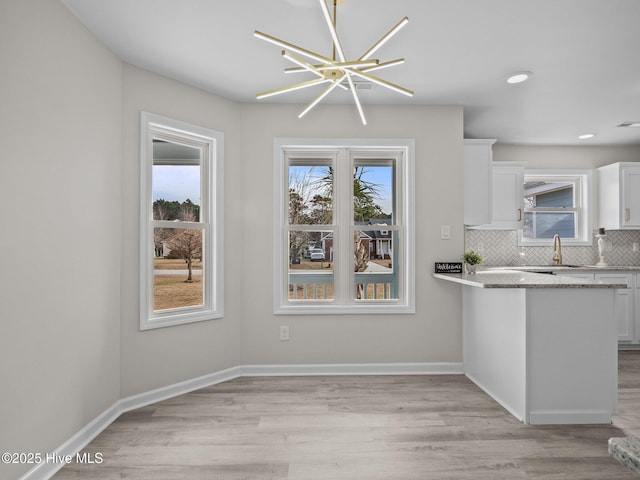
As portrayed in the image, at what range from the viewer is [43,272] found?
1.96 metres

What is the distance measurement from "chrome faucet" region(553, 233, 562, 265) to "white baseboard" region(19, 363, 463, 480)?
2.37 metres

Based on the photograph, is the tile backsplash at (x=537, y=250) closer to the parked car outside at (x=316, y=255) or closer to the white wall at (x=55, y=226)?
the parked car outside at (x=316, y=255)

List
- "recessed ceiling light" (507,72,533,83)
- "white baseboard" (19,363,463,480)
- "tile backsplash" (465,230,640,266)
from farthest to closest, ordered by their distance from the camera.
A: "tile backsplash" (465,230,640,266), "recessed ceiling light" (507,72,533,83), "white baseboard" (19,363,463,480)

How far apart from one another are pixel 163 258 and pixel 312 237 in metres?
1.37

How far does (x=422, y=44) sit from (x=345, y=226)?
1705 mm

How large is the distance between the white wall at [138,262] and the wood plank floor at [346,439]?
10.1 inches

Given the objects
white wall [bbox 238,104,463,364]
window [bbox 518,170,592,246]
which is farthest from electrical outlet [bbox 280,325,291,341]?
window [bbox 518,170,592,246]

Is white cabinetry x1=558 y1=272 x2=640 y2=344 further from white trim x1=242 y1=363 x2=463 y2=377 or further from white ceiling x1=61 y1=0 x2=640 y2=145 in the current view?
white trim x1=242 y1=363 x2=463 y2=377

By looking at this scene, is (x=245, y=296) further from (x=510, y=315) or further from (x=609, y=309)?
(x=609, y=309)

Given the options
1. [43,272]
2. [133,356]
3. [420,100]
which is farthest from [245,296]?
[420,100]

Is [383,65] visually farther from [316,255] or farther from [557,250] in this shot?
[557,250]

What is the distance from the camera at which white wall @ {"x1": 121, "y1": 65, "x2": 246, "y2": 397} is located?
9.11ft

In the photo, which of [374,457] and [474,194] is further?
[474,194]

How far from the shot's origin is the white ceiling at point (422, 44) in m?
2.12
